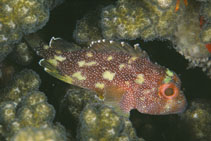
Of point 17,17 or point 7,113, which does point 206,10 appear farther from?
point 7,113

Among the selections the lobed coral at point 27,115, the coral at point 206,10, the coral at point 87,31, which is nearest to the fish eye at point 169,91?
the coral at point 206,10

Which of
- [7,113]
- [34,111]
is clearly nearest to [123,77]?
[34,111]

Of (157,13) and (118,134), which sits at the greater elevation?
(157,13)

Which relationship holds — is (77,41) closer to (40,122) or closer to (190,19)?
(40,122)

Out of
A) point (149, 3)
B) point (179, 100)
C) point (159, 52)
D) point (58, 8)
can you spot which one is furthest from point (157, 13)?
point (58, 8)

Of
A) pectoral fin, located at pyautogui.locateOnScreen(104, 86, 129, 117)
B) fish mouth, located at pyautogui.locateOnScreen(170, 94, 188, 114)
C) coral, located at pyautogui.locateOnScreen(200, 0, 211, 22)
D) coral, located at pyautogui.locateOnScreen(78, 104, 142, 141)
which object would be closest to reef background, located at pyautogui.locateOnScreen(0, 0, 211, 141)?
fish mouth, located at pyautogui.locateOnScreen(170, 94, 188, 114)

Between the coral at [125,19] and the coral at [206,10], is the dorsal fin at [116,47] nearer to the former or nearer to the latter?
the coral at [125,19]

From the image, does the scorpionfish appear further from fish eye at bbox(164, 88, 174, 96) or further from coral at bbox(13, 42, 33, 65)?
→ coral at bbox(13, 42, 33, 65)
